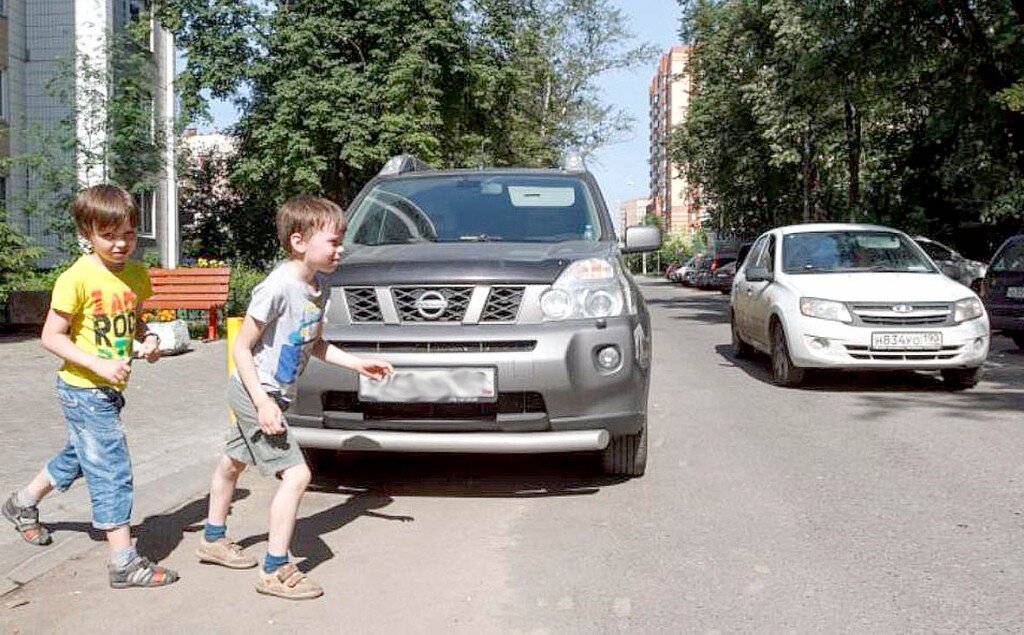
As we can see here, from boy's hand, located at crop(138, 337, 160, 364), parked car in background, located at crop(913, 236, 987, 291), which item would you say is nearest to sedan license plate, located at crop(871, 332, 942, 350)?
boy's hand, located at crop(138, 337, 160, 364)

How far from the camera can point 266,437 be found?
4.01 m

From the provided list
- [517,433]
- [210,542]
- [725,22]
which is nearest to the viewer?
[210,542]

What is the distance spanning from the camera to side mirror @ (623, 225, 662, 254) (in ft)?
22.9

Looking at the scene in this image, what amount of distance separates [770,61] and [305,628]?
28.0m

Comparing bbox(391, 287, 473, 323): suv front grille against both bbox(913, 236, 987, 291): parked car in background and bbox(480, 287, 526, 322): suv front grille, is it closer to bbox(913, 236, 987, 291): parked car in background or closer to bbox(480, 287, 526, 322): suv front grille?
bbox(480, 287, 526, 322): suv front grille

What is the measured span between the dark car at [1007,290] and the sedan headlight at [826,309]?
17.6ft

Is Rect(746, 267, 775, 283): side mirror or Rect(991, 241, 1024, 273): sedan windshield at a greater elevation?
Rect(991, 241, 1024, 273): sedan windshield

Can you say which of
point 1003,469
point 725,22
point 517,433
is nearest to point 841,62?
point 725,22

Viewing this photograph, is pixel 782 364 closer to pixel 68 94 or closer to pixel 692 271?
pixel 68 94

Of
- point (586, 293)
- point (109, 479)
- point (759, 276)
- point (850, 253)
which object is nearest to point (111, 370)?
point (109, 479)

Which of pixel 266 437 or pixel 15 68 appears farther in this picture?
pixel 15 68

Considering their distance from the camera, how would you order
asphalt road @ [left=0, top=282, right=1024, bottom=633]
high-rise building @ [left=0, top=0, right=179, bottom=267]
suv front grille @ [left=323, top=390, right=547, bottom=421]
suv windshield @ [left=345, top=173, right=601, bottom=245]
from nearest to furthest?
1. asphalt road @ [left=0, top=282, right=1024, bottom=633]
2. suv front grille @ [left=323, top=390, right=547, bottom=421]
3. suv windshield @ [left=345, top=173, right=601, bottom=245]
4. high-rise building @ [left=0, top=0, right=179, bottom=267]

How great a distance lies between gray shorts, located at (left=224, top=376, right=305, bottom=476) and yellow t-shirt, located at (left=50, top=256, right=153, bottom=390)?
464mm

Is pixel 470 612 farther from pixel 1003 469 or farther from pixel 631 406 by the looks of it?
pixel 1003 469
